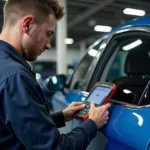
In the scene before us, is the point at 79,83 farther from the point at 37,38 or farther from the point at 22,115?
the point at 22,115

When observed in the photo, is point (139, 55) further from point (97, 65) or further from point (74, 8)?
point (74, 8)

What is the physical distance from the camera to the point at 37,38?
128cm

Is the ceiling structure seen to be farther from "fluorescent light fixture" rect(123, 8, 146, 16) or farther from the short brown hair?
the short brown hair

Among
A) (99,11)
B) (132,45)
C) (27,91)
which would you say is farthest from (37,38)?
(99,11)

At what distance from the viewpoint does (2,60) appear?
3.72 ft

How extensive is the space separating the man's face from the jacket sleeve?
23cm

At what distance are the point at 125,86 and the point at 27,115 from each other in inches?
46.4

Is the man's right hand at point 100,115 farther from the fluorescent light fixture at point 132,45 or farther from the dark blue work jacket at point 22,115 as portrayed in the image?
the fluorescent light fixture at point 132,45

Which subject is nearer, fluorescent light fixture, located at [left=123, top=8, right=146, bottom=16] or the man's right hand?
the man's right hand

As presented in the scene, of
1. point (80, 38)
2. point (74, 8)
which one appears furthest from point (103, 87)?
point (80, 38)

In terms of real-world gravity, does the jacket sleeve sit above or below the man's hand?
above

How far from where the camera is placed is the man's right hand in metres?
1.35

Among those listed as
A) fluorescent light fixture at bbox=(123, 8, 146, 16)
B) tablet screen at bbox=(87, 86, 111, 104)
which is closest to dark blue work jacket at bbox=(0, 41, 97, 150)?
tablet screen at bbox=(87, 86, 111, 104)

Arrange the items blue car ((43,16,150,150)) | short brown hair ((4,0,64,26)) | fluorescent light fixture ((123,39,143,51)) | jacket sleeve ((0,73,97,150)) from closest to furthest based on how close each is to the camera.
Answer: jacket sleeve ((0,73,97,150)) < blue car ((43,16,150,150)) < short brown hair ((4,0,64,26)) < fluorescent light fixture ((123,39,143,51))
